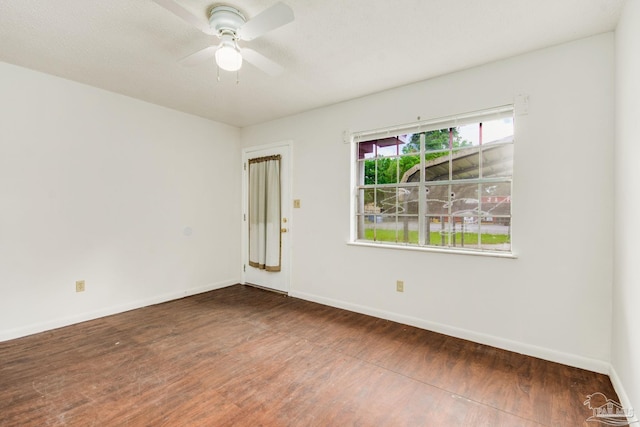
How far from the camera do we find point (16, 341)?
264 centimetres

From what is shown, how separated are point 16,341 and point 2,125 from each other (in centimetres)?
196

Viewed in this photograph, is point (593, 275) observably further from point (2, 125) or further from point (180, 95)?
point (2, 125)

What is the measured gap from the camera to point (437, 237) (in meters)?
2.99

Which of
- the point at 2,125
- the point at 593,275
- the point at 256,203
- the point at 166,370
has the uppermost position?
the point at 2,125

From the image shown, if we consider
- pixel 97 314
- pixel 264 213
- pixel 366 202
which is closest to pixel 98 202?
pixel 97 314

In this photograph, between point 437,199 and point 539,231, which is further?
point 437,199

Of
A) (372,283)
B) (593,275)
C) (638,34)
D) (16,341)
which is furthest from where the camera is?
(372,283)

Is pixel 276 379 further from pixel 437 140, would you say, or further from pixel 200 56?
pixel 437 140

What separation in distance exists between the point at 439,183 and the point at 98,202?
3.67 metres

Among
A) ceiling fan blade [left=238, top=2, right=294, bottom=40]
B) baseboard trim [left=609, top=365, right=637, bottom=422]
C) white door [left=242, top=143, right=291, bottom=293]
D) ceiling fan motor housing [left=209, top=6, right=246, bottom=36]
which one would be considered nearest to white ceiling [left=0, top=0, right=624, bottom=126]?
ceiling fan motor housing [left=209, top=6, right=246, bottom=36]

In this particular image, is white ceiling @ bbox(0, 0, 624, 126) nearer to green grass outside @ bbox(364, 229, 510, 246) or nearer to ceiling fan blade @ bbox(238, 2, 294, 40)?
ceiling fan blade @ bbox(238, 2, 294, 40)

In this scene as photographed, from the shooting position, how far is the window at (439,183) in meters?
2.66

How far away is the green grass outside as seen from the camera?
2.67 m

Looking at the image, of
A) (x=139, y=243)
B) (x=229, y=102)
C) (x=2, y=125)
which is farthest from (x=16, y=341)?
(x=229, y=102)
